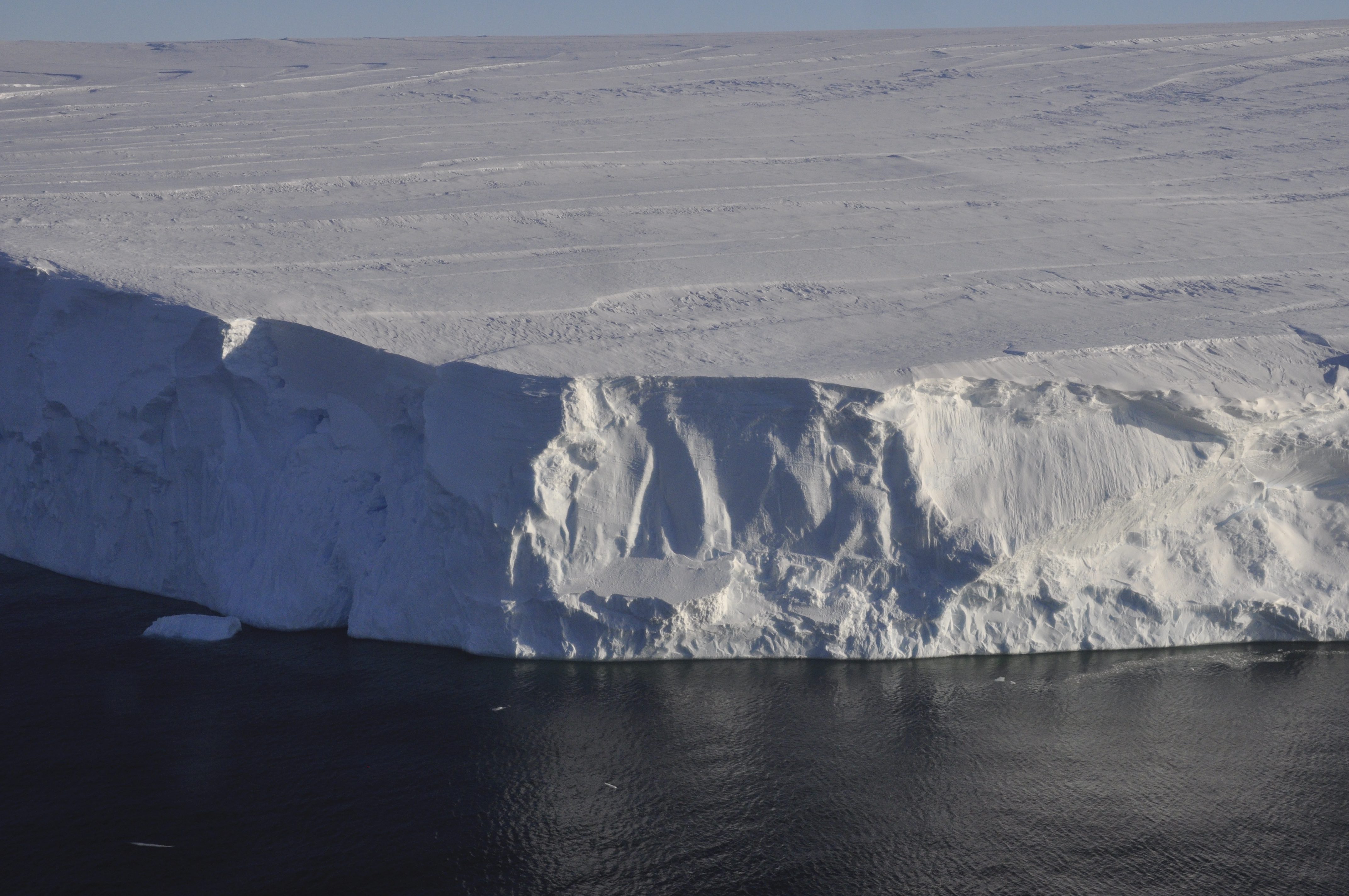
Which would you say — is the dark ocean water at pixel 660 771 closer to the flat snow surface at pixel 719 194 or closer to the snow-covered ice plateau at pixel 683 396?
the snow-covered ice plateau at pixel 683 396

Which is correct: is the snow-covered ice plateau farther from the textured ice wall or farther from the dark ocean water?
the dark ocean water

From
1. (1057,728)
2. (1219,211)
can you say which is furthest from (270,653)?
(1219,211)

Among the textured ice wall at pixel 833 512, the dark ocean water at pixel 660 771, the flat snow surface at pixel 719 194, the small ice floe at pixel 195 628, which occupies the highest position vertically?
the flat snow surface at pixel 719 194

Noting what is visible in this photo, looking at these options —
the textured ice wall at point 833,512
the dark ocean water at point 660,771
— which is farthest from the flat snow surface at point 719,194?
the dark ocean water at point 660,771

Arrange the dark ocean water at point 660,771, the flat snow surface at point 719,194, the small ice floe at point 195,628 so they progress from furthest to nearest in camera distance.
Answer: the flat snow surface at point 719,194
the small ice floe at point 195,628
the dark ocean water at point 660,771

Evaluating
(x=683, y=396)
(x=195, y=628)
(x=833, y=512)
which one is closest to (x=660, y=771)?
(x=833, y=512)

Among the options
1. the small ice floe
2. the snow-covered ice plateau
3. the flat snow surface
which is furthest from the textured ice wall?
the flat snow surface

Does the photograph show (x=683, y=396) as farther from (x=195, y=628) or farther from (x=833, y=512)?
(x=195, y=628)
